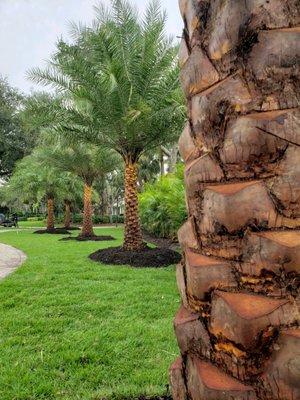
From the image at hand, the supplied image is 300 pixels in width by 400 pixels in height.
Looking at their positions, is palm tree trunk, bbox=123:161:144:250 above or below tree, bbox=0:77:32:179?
below

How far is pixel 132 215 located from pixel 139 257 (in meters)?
1.80

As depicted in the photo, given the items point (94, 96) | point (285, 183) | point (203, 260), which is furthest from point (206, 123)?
point (94, 96)

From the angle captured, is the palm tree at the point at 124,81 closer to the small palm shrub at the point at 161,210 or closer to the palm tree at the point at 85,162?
the small palm shrub at the point at 161,210

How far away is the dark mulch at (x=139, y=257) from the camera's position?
9375mm

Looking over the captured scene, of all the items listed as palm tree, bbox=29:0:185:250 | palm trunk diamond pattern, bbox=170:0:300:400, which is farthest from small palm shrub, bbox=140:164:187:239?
palm trunk diamond pattern, bbox=170:0:300:400

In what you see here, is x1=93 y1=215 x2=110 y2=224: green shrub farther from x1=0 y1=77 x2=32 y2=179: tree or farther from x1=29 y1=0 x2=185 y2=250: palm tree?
x1=29 y1=0 x2=185 y2=250: palm tree

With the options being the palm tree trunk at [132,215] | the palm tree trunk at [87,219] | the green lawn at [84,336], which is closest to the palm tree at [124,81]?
the palm tree trunk at [132,215]

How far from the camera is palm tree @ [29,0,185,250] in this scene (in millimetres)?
10172

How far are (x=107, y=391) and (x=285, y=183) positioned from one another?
2274 mm

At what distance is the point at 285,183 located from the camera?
105 centimetres

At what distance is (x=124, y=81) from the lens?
33.7ft

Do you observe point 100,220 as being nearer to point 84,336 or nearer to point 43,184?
point 43,184

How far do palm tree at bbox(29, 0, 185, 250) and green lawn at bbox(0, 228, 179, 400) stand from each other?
470 cm

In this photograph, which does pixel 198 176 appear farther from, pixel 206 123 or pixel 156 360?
pixel 156 360
